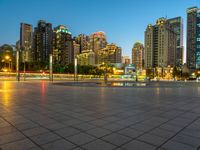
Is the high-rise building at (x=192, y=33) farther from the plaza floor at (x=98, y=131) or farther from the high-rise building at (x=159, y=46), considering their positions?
the plaza floor at (x=98, y=131)

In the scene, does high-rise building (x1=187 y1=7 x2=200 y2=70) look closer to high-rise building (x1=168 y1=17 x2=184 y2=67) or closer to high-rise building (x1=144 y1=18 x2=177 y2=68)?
high-rise building (x1=168 y1=17 x2=184 y2=67)

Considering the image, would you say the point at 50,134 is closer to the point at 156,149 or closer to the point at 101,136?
the point at 101,136

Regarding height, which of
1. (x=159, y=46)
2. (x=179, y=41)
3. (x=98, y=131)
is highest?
(x=179, y=41)

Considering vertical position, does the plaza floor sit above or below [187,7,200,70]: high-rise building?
below

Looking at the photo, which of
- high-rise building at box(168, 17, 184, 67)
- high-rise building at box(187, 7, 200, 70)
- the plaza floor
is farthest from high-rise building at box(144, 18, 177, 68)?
the plaza floor

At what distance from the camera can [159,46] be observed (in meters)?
145

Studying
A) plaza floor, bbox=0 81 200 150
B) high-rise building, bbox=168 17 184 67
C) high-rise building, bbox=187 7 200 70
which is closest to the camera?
plaza floor, bbox=0 81 200 150

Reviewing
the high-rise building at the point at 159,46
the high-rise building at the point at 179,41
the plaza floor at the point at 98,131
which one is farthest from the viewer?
the high-rise building at the point at 179,41

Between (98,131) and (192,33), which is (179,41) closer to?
(192,33)

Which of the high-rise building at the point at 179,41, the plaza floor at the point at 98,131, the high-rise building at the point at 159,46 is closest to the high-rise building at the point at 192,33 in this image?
the high-rise building at the point at 179,41

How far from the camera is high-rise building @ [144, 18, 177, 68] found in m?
144

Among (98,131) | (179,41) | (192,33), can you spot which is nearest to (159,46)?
(179,41)

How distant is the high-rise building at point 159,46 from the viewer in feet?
473

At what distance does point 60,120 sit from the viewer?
18.0ft
